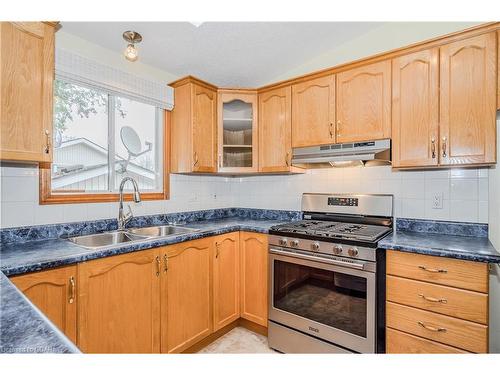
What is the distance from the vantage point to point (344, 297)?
5.84 feet

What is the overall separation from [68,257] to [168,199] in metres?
1.26

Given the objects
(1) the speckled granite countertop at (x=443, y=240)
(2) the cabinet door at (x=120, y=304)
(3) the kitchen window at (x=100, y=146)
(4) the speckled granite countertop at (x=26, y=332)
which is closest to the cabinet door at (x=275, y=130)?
(3) the kitchen window at (x=100, y=146)

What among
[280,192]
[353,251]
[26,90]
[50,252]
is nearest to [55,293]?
[50,252]

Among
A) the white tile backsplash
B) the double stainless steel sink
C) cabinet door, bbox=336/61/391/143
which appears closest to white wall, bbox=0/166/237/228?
the white tile backsplash

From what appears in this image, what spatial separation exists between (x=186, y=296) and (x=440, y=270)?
1.63 metres

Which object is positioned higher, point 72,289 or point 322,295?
point 72,289

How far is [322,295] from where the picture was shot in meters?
1.87

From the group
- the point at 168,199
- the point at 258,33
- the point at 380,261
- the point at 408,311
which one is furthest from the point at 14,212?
the point at 408,311

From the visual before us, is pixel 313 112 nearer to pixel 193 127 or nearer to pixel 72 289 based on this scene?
pixel 193 127

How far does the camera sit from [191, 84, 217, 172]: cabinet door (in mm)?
2430

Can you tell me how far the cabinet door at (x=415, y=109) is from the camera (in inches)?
69.4

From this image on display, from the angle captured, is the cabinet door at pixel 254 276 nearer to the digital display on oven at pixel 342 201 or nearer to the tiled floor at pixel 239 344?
the tiled floor at pixel 239 344
